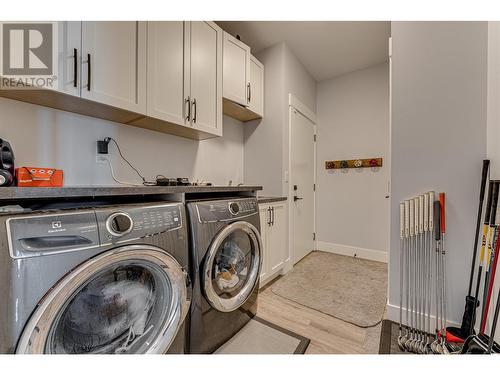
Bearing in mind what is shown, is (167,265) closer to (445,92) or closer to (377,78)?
(445,92)

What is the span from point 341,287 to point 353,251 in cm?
111

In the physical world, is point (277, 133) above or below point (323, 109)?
below

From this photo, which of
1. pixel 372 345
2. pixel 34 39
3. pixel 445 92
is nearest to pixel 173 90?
pixel 34 39

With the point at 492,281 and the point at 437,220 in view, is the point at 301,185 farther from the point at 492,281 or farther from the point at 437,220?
the point at 492,281

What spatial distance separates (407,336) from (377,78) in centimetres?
303

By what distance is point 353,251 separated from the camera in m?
3.05

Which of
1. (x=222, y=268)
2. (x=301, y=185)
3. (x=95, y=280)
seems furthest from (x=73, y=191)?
(x=301, y=185)

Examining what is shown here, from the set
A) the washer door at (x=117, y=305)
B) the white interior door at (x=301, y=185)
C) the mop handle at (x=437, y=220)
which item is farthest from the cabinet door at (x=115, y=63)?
the mop handle at (x=437, y=220)

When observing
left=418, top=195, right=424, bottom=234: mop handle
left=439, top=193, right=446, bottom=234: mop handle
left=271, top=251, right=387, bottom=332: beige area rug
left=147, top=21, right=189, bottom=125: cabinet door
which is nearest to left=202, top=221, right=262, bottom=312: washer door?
left=271, top=251, right=387, bottom=332: beige area rug

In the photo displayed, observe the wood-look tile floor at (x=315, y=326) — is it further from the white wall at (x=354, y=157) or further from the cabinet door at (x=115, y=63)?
the cabinet door at (x=115, y=63)

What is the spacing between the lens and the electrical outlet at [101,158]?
1.49 meters
